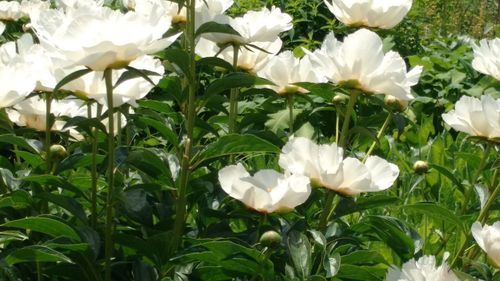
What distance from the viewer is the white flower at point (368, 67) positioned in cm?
164

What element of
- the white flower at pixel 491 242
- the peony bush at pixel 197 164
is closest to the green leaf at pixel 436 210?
the peony bush at pixel 197 164

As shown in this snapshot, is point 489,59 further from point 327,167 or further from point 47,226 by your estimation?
point 47,226

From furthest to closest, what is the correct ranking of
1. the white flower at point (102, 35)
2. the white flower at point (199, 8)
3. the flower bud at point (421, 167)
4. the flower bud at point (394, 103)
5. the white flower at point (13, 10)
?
the white flower at point (13, 10) < the flower bud at point (421, 167) < the flower bud at point (394, 103) < the white flower at point (199, 8) < the white flower at point (102, 35)

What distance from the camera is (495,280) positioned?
1.53 metres

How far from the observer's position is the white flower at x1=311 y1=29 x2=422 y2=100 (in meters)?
1.64

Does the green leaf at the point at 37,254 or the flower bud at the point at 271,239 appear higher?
the flower bud at the point at 271,239

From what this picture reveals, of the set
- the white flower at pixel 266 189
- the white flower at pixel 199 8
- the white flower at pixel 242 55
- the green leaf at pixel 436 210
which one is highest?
the white flower at pixel 199 8

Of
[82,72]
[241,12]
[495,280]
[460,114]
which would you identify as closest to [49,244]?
[82,72]

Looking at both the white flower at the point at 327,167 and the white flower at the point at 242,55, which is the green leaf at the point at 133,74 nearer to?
the white flower at the point at 327,167

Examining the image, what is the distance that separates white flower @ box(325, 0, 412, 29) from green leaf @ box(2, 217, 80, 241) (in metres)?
0.71

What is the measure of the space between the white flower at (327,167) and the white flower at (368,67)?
148 mm

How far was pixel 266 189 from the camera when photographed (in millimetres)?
1539

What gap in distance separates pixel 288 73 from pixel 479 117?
388 millimetres

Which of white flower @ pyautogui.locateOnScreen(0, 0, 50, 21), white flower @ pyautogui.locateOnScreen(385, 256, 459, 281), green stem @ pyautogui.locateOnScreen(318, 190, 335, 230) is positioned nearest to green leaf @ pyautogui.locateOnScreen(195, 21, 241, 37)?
green stem @ pyautogui.locateOnScreen(318, 190, 335, 230)
